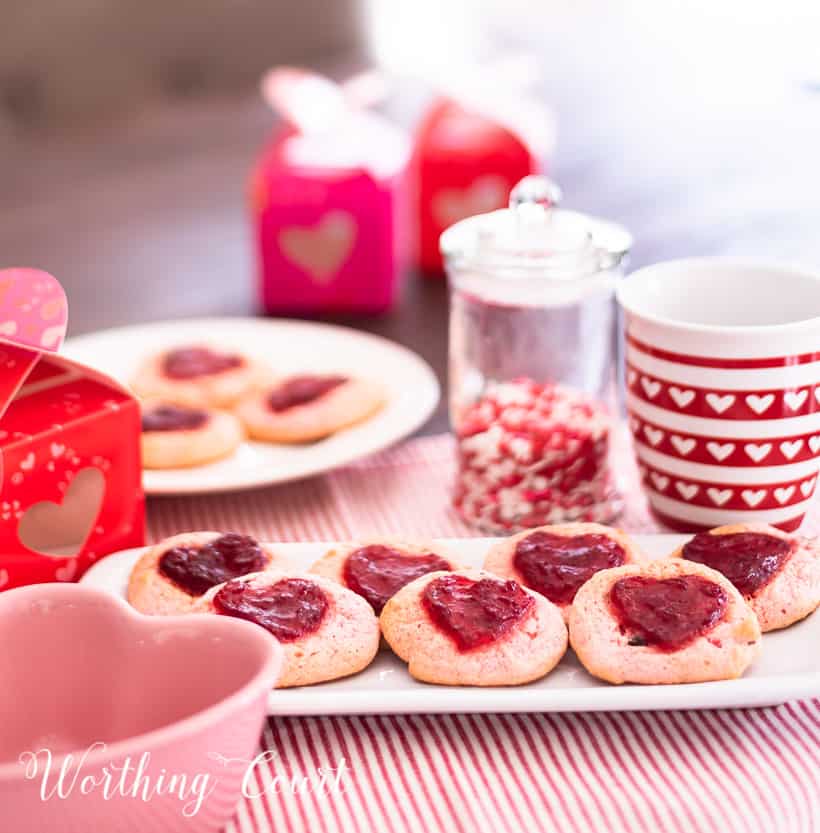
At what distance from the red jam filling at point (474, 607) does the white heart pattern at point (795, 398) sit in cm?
28

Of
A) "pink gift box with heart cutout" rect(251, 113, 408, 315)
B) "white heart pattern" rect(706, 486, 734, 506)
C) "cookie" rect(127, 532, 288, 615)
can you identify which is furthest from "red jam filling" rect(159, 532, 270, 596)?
"pink gift box with heart cutout" rect(251, 113, 408, 315)

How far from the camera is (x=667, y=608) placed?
32.8 inches

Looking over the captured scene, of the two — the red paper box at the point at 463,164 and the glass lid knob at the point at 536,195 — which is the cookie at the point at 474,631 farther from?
the red paper box at the point at 463,164

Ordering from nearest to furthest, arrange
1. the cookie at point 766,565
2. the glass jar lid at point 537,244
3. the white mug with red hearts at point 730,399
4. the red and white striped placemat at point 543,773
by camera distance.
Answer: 1. the red and white striped placemat at point 543,773
2. the cookie at point 766,565
3. the white mug with red hearts at point 730,399
4. the glass jar lid at point 537,244

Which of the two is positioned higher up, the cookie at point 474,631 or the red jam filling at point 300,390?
the cookie at point 474,631

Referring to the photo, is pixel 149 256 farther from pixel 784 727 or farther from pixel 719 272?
pixel 784 727

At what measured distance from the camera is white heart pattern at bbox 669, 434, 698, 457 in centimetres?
103

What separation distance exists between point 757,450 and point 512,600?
10.9 inches

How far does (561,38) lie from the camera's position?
328cm

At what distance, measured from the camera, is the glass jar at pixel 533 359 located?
1110mm

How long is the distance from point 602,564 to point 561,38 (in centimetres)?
258

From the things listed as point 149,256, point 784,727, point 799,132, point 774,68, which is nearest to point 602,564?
point 784,727

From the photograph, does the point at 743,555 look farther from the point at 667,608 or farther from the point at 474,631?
the point at 474,631

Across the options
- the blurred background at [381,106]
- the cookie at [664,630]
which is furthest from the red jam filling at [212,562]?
the blurred background at [381,106]
